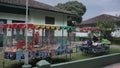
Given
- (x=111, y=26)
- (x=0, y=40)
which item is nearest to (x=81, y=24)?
(x=111, y=26)

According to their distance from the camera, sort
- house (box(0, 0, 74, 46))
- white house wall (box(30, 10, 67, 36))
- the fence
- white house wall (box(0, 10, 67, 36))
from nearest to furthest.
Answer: the fence → house (box(0, 0, 74, 46)) → white house wall (box(0, 10, 67, 36)) → white house wall (box(30, 10, 67, 36))

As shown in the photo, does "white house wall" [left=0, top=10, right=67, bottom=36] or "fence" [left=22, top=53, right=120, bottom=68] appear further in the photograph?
"white house wall" [left=0, top=10, right=67, bottom=36]

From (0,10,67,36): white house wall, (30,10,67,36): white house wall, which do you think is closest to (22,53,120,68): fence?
(0,10,67,36): white house wall

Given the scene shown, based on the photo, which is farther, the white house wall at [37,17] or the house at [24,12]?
the white house wall at [37,17]

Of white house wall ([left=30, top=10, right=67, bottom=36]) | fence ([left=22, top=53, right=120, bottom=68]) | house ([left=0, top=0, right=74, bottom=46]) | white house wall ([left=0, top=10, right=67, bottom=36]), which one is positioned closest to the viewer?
fence ([left=22, top=53, right=120, bottom=68])

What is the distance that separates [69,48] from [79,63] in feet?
7.88

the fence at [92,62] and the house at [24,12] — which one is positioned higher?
the house at [24,12]

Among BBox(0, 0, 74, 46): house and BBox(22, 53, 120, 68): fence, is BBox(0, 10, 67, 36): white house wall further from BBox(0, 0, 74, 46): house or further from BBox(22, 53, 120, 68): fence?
BBox(22, 53, 120, 68): fence

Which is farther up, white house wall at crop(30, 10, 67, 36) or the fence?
white house wall at crop(30, 10, 67, 36)

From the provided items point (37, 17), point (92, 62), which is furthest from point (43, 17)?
point (92, 62)

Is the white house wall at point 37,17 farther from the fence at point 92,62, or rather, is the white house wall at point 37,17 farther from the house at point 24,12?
the fence at point 92,62

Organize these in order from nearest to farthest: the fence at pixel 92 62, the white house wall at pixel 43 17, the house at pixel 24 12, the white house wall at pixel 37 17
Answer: the fence at pixel 92 62
the house at pixel 24 12
the white house wall at pixel 37 17
the white house wall at pixel 43 17

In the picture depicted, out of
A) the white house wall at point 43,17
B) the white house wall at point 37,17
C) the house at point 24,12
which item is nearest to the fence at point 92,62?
the house at point 24,12

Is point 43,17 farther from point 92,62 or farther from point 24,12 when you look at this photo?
point 92,62
